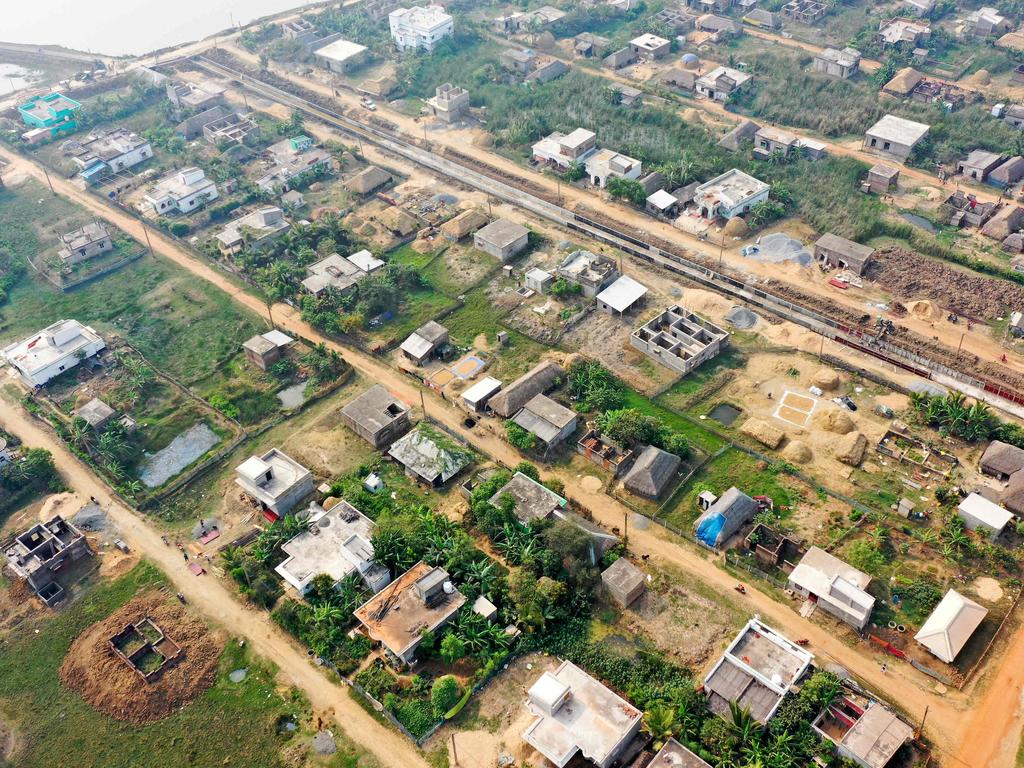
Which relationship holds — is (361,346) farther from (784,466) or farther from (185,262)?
(784,466)

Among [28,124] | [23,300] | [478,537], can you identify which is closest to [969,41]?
[478,537]

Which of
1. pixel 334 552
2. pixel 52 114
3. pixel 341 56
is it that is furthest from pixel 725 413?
pixel 52 114

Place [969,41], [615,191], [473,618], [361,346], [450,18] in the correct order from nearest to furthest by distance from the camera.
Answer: [473,618] < [361,346] < [615,191] < [969,41] < [450,18]

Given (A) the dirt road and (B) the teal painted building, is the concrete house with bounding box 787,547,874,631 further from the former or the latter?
(B) the teal painted building

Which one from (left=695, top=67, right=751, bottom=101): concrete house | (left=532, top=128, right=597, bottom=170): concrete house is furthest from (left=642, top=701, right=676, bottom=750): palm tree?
(left=695, top=67, right=751, bottom=101): concrete house

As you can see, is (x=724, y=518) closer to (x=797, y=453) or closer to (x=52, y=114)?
(x=797, y=453)
